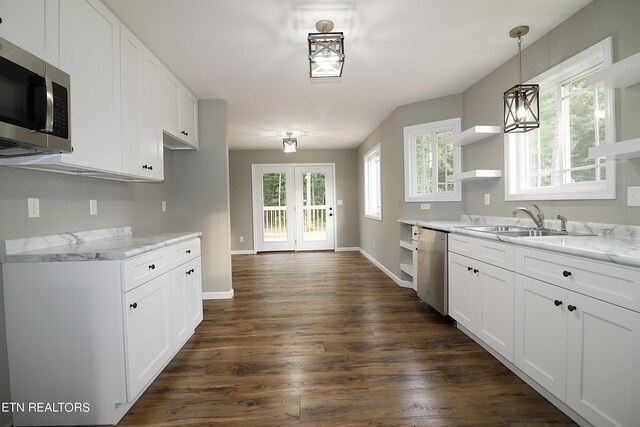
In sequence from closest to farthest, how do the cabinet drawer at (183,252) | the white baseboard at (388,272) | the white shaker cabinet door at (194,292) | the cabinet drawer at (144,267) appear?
1. the cabinet drawer at (144,267)
2. the cabinet drawer at (183,252)
3. the white shaker cabinet door at (194,292)
4. the white baseboard at (388,272)

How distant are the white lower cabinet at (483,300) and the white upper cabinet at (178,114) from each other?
296 centimetres

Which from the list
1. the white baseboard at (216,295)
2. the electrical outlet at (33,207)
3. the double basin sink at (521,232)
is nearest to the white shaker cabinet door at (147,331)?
the electrical outlet at (33,207)

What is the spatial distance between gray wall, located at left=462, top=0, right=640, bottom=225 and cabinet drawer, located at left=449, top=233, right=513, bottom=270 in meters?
0.65

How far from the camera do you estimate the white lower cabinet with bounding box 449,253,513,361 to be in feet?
6.28

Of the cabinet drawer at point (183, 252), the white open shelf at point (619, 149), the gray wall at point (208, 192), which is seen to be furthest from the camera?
the gray wall at point (208, 192)

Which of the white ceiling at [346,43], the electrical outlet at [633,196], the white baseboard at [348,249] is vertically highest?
the white ceiling at [346,43]

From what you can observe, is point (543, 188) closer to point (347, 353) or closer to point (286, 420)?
point (347, 353)

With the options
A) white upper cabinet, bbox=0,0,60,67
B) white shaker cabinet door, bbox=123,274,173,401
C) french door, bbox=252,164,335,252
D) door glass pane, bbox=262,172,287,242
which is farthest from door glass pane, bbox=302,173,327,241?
white upper cabinet, bbox=0,0,60,67

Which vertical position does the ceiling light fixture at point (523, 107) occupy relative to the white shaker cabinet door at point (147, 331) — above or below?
above

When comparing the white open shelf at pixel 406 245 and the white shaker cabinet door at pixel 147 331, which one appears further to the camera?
the white open shelf at pixel 406 245

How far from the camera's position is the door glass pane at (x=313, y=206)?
6.91m

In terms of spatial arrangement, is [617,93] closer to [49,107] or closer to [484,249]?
[484,249]

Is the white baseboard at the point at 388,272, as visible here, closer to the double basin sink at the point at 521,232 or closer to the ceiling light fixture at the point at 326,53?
the double basin sink at the point at 521,232

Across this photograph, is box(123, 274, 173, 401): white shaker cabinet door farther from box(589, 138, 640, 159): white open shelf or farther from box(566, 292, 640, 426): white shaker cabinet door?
box(589, 138, 640, 159): white open shelf
